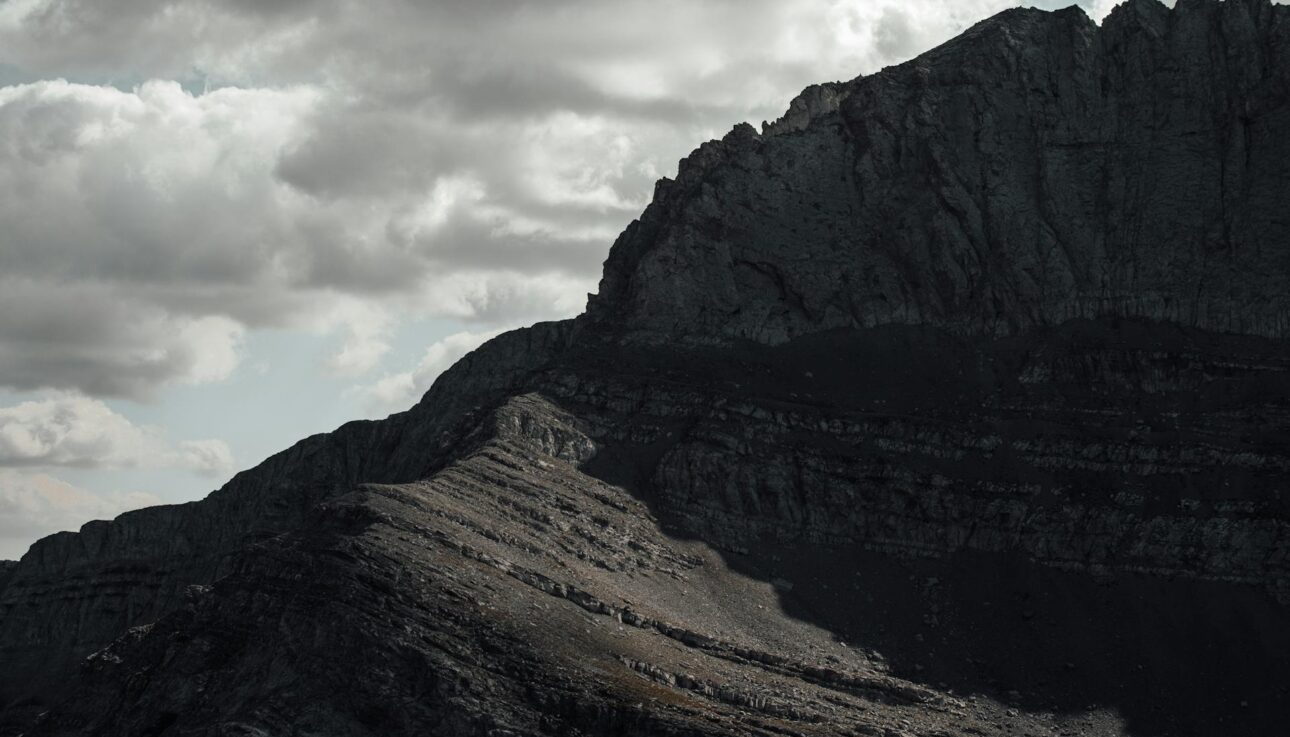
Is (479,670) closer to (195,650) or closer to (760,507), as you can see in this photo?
(195,650)

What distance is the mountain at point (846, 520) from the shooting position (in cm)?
14612

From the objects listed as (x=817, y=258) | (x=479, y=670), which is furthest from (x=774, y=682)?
(x=817, y=258)

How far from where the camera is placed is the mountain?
146125 millimetres

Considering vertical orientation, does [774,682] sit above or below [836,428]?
below

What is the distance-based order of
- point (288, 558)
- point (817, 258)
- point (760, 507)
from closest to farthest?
1. point (288, 558)
2. point (760, 507)
3. point (817, 258)

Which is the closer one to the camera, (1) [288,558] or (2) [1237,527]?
(1) [288,558]

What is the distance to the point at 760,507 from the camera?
180m

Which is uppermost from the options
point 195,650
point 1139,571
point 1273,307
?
point 1273,307

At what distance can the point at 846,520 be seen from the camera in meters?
180

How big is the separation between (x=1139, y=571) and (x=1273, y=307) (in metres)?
28.6

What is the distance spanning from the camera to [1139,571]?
173 m

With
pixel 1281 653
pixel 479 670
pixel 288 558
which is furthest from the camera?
pixel 1281 653

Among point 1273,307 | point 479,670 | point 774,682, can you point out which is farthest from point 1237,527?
point 479,670

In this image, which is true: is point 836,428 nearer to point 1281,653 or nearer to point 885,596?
point 885,596
